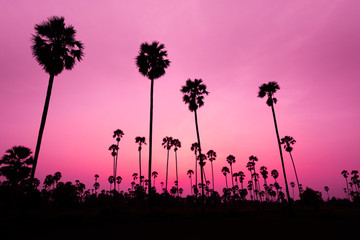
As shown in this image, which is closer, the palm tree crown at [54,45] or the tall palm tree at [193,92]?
the palm tree crown at [54,45]

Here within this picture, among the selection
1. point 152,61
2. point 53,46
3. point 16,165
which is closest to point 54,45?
point 53,46

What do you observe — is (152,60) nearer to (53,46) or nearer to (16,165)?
(53,46)

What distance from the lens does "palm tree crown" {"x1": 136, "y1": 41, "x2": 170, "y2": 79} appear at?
29109mm

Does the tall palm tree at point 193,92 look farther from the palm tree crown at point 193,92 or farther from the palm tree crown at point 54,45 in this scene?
the palm tree crown at point 54,45

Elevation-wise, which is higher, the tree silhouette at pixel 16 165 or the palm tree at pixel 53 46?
the palm tree at pixel 53 46

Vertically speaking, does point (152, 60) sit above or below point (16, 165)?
above

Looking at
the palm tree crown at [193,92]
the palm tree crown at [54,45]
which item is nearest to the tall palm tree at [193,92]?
the palm tree crown at [193,92]

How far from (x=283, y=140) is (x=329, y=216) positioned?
40.8 metres

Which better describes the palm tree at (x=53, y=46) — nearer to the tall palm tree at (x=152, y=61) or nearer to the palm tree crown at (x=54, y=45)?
A: the palm tree crown at (x=54, y=45)

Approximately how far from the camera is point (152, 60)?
29.3 m

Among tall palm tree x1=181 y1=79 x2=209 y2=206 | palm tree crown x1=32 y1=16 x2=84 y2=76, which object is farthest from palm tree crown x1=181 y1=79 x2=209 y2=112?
palm tree crown x1=32 y1=16 x2=84 y2=76

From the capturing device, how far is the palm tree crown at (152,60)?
29109mm

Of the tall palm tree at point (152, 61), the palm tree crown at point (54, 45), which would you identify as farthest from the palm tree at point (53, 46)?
the tall palm tree at point (152, 61)

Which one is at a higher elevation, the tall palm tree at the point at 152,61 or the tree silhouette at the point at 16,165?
the tall palm tree at the point at 152,61
